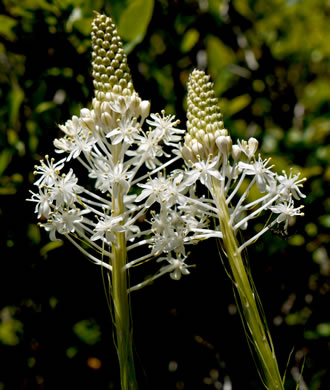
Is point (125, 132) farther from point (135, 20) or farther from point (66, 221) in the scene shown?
point (135, 20)

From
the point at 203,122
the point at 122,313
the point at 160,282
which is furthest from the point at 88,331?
the point at 203,122

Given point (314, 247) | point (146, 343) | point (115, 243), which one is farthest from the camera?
point (314, 247)

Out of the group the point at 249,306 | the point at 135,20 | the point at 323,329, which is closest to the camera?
the point at 249,306

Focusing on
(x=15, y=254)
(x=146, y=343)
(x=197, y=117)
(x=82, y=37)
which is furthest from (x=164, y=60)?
(x=146, y=343)

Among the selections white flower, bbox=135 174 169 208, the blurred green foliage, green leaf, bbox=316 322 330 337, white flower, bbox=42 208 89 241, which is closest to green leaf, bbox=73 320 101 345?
the blurred green foliage

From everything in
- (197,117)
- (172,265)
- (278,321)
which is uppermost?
(197,117)

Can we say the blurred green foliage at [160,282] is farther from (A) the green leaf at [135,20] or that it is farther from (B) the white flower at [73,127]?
(B) the white flower at [73,127]

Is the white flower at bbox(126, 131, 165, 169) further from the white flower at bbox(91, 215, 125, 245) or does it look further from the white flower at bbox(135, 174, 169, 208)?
the white flower at bbox(91, 215, 125, 245)

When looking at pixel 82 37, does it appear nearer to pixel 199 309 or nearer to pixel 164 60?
pixel 164 60

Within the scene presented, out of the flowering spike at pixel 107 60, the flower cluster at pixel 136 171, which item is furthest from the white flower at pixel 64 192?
the flowering spike at pixel 107 60
